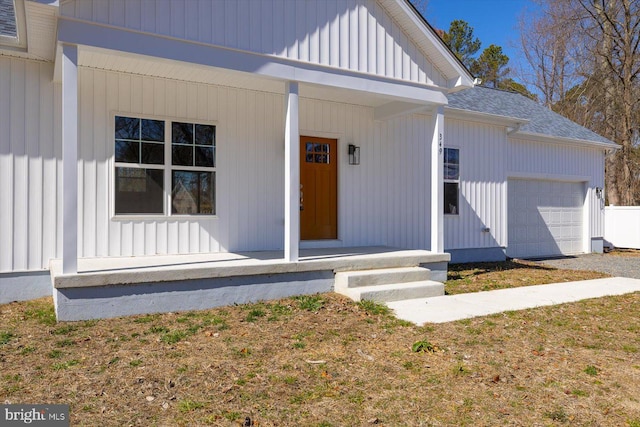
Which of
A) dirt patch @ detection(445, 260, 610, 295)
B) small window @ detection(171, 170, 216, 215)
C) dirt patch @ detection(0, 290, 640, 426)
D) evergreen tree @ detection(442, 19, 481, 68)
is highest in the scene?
evergreen tree @ detection(442, 19, 481, 68)

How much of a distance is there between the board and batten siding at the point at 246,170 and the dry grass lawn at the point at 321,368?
1.75m

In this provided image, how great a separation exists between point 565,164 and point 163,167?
35.7 ft

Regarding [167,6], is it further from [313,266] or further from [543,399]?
[543,399]

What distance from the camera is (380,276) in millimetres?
6672

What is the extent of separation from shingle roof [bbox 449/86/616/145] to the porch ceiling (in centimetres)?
398

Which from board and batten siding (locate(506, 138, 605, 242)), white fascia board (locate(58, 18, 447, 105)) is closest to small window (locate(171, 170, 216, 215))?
white fascia board (locate(58, 18, 447, 105))

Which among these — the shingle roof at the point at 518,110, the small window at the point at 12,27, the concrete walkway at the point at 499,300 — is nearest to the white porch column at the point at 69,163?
the small window at the point at 12,27

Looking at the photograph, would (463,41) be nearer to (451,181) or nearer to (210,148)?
(451,181)

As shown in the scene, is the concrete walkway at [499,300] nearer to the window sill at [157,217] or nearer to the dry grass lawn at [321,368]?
the dry grass lawn at [321,368]

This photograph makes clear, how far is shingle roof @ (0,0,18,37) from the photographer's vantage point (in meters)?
5.91

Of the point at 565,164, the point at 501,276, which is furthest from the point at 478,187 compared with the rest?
the point at 565,164

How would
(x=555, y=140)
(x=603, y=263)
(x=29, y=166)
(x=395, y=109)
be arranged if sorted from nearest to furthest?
(x=29, y=166) → (x=395, y=109) → (x=603, y=263) → (x=555, y=140)

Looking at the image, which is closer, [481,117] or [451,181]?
[451,181]

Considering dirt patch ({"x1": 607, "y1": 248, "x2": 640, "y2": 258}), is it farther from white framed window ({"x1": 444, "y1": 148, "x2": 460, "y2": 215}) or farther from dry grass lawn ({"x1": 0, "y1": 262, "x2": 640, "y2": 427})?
dry grass lawn ({"x1": 0, "y1": 262, "x2": 640, "y2": 427})
